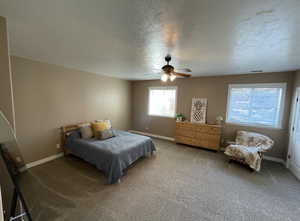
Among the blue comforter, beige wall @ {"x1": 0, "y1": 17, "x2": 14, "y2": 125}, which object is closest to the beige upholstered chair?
the blue comforter

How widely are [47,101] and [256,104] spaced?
564cm

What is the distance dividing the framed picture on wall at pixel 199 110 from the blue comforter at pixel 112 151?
2.02 meters

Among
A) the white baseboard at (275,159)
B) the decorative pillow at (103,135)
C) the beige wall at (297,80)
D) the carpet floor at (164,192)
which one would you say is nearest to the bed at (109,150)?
the decorative pillow at (103,135)

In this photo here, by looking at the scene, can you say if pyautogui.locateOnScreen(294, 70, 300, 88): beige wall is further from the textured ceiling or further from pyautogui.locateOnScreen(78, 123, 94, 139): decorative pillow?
pyautogui.locateOnScreen(78, 123, 94, 139): decorative pillow

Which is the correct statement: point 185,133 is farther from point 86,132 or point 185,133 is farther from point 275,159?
point 86,132

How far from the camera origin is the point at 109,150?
2.58m

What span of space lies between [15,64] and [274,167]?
6309 millimetres

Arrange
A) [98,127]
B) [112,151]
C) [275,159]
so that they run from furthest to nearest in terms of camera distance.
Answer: [98,127], [275,159], [112,151]

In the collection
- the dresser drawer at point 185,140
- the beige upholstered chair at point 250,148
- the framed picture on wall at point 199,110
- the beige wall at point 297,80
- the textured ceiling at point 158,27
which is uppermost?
the textured ceiling at point 158,27

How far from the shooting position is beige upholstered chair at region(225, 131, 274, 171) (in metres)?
2.85

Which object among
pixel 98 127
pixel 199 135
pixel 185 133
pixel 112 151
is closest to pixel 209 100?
pixel 199 135

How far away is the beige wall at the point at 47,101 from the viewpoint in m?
2.67

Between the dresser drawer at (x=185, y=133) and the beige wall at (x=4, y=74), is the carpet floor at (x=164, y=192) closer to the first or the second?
the beige wall at (x=4, y=74)

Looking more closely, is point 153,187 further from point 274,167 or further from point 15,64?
point 15,64
